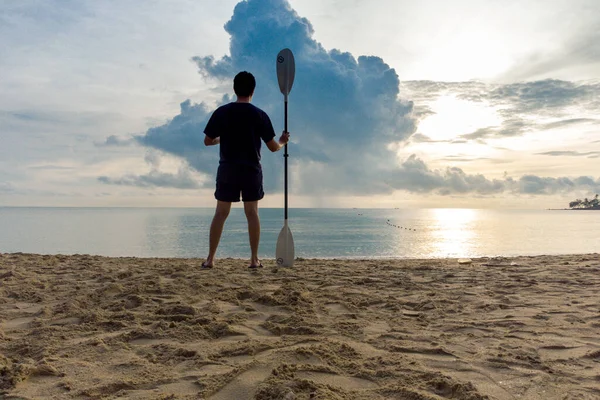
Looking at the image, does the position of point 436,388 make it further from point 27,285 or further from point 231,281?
point 27,285

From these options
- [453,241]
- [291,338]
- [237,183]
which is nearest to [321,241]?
[453,241]

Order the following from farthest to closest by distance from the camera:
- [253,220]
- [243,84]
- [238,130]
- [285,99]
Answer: [285,99] < [253,220] < [243,84] < [238,130]

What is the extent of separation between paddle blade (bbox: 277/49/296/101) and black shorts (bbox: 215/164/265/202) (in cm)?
176

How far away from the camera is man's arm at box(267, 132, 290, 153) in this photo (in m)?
5.29

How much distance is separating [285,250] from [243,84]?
2.37 meters

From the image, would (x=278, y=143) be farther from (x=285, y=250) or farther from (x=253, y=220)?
(x=285, y=250)

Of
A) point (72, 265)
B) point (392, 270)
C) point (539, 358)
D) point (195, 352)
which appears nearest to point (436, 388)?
point (539, 358)

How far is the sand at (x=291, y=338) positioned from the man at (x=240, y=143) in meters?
1.01

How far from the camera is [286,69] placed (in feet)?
20.7

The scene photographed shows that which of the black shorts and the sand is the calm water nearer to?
the black shorts

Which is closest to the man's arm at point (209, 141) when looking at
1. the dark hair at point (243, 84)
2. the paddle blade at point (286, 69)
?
the dark hair at point (243, 84)

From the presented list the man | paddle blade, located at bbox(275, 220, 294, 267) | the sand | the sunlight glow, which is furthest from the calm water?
the sand

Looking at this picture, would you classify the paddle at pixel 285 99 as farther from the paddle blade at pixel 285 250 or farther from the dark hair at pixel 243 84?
the dark hair at pixel 243 84

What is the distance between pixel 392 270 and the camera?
606 centimetres
